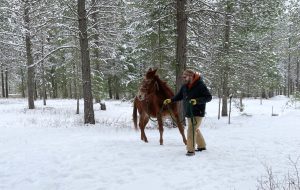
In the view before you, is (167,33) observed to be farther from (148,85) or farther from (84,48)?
(148,85)

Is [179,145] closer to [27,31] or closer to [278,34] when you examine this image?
[27,31]

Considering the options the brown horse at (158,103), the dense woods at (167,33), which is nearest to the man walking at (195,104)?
the brown horse at (158,103)

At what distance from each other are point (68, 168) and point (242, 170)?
357 centimetres

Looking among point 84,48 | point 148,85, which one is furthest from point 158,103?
point 84,48

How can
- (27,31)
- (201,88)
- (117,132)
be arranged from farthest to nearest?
(27,31), (117,132), (201,88)

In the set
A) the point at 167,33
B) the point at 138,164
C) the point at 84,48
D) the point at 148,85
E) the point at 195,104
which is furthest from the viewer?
the point at 167,33

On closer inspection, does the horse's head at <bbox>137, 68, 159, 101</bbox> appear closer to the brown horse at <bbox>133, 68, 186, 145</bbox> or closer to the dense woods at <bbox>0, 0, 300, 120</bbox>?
the brown horse at <bbox>133, 68, 186, 145</bbox>

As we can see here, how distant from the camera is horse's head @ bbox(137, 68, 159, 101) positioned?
932 centimetres

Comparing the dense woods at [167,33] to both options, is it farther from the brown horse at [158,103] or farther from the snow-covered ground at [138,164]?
the brown horse at [158,103]

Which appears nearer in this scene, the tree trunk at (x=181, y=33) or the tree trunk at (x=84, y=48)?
the tree trunk at (x=181, y=33)

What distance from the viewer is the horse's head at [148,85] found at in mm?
9320

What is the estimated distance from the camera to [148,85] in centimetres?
947

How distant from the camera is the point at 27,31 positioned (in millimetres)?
24391

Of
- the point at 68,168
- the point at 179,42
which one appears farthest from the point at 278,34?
the point at 68,168
